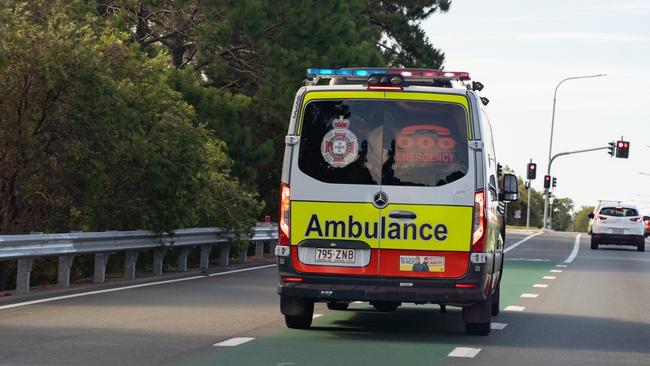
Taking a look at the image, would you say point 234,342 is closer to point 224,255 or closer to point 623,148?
point 224,255

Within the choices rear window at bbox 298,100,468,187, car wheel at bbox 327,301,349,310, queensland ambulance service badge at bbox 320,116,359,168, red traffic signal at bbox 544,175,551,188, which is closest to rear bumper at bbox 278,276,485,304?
rear window at bbox 298,100,468,187

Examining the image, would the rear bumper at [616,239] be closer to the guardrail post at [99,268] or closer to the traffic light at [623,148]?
the guardrail post at [99,268]

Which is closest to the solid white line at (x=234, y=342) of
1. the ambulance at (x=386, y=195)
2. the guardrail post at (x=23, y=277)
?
the ambulance at (x=386, y=195)

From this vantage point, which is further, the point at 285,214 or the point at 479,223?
the point at 285,214

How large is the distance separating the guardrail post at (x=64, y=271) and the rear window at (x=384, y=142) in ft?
23.4

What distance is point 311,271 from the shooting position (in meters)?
13.1

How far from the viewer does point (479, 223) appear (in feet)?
42.3

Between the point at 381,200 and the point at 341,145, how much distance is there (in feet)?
2.10

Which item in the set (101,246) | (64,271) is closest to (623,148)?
(101,246)

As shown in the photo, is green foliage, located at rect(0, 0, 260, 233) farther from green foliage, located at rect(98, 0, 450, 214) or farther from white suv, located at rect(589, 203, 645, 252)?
white suv, located at rect(589, 203, 645, 252)

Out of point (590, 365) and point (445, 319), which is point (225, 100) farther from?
point (590, 365)

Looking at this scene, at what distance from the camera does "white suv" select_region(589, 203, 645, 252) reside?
46031mm

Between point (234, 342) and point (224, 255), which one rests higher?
point (224, 255)

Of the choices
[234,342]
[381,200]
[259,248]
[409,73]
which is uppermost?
[409,73]
